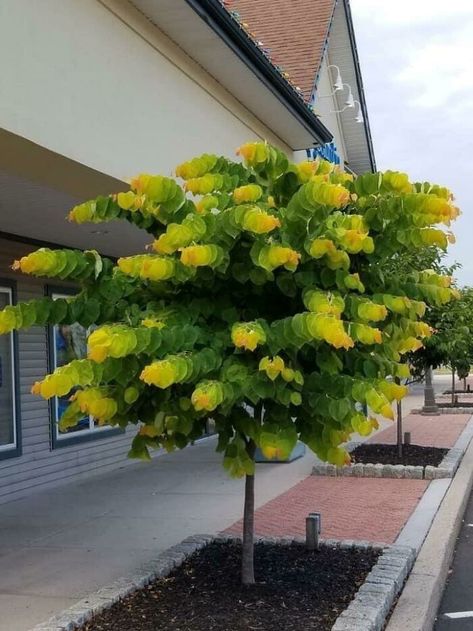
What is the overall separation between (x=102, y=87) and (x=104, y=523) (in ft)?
14.3

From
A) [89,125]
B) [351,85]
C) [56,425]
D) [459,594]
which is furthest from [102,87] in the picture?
[351,85]

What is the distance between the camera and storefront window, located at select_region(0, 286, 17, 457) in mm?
9250

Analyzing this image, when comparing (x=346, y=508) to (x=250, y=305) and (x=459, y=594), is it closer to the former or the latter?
(x=459, y=594)

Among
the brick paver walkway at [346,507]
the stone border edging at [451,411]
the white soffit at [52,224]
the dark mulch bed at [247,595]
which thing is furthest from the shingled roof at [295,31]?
the dark mulch bed at [247,595]

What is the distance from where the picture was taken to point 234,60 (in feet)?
26.7

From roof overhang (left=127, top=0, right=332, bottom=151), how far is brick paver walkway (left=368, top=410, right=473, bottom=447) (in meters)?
6.29

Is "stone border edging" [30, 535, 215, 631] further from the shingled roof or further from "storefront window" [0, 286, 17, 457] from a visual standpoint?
the shingled roof

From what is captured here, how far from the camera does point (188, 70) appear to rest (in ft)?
25.8

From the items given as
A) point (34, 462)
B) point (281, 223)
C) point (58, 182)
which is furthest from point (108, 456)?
point (281, 223)

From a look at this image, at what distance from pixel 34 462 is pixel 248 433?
6050 millimetres

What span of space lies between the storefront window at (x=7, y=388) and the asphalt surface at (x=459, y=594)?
5265 mm

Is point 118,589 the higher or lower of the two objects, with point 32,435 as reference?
lower

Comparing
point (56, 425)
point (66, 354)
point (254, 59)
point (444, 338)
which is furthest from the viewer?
point (444, 338)

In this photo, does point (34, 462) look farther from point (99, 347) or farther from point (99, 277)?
point (99, 347)
